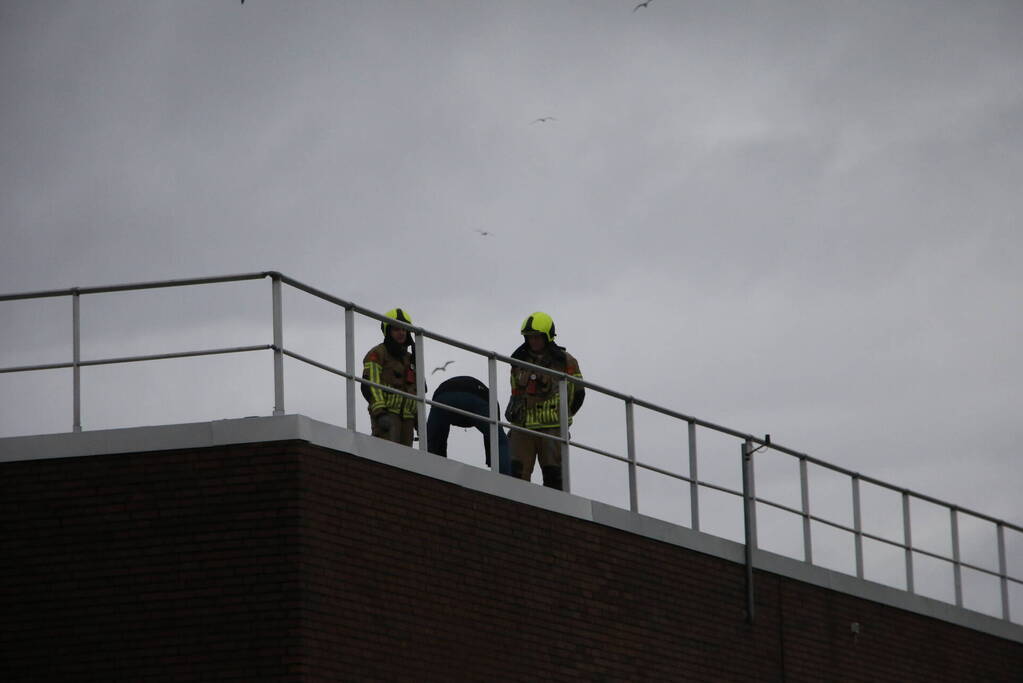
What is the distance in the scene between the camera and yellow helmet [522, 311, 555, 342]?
19906mm

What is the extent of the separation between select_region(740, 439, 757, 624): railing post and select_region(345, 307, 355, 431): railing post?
6.01 metres

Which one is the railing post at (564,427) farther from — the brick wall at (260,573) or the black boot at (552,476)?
the brick wall at (260,573)

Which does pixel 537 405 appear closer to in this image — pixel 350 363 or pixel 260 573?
pixel 350 363

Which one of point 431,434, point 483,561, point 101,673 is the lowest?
point 101,673

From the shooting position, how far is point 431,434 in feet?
62.1

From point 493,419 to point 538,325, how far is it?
187 centimetres

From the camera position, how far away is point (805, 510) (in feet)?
73.8

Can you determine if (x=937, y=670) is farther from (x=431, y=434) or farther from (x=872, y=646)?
(x=431, y=434)

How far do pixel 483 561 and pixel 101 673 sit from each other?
358 centimetres

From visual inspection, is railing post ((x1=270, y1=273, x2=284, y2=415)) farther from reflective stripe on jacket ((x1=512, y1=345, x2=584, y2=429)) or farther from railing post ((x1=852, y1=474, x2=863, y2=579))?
railing post ((x1=852, y1=474, x2=863, y2=579))

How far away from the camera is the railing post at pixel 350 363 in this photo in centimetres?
1670

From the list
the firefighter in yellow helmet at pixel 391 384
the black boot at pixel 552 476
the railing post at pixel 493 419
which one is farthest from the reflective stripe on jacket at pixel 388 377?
the black boot at pixel 552 476

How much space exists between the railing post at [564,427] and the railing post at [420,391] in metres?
1.89

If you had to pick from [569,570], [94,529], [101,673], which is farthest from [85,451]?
[569,570]
